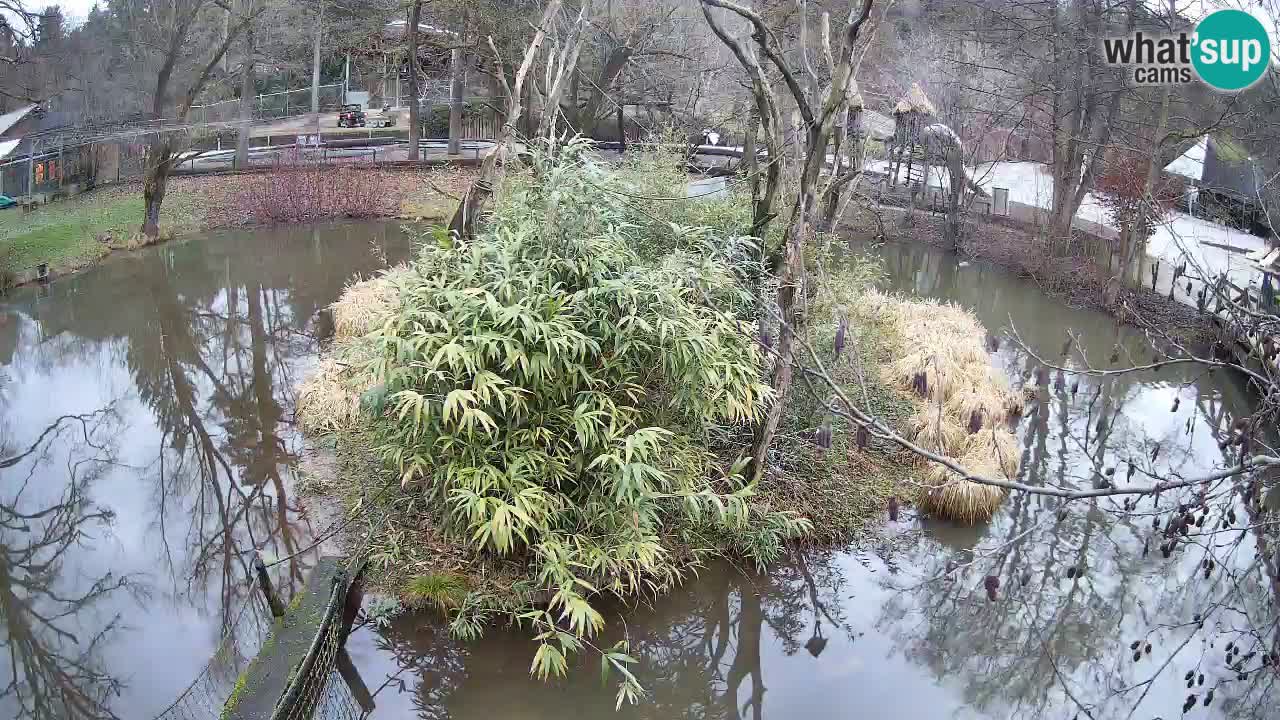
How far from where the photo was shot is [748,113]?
650 inches

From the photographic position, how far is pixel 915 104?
16719mm

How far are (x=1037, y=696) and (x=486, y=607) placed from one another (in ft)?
10.0

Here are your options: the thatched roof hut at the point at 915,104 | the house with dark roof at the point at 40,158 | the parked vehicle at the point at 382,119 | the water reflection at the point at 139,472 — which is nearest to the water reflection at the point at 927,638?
the water reflection at the point at 139,472

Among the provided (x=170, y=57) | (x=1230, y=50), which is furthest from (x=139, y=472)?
(x=1230, y=50)

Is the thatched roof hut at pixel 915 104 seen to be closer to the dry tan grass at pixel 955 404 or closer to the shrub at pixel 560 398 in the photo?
the dry tan grass at pixel 955 404

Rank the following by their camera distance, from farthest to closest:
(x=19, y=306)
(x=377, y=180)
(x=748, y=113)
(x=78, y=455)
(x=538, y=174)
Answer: (x=377, y=180)
(x=748, y=113)
(x=19, y=306)
(x=78, y=455)
(x=538, y=174)

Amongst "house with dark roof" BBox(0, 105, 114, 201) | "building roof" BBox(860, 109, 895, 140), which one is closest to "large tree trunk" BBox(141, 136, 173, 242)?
"house with dark roof" BBox(0, 105, 114, 201)

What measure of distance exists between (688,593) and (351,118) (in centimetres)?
1915

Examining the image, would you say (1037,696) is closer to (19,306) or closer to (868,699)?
(868,699)

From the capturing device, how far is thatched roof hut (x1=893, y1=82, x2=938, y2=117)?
16.8 meters

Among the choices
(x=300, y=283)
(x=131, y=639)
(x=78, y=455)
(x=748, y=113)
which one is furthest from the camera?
(x=748, y=113)

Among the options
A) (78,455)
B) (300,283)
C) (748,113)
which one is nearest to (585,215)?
(78,455)

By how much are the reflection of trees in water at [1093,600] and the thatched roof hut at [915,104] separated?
8986 mm

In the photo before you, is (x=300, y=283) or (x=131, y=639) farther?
(x=300, y=283)
